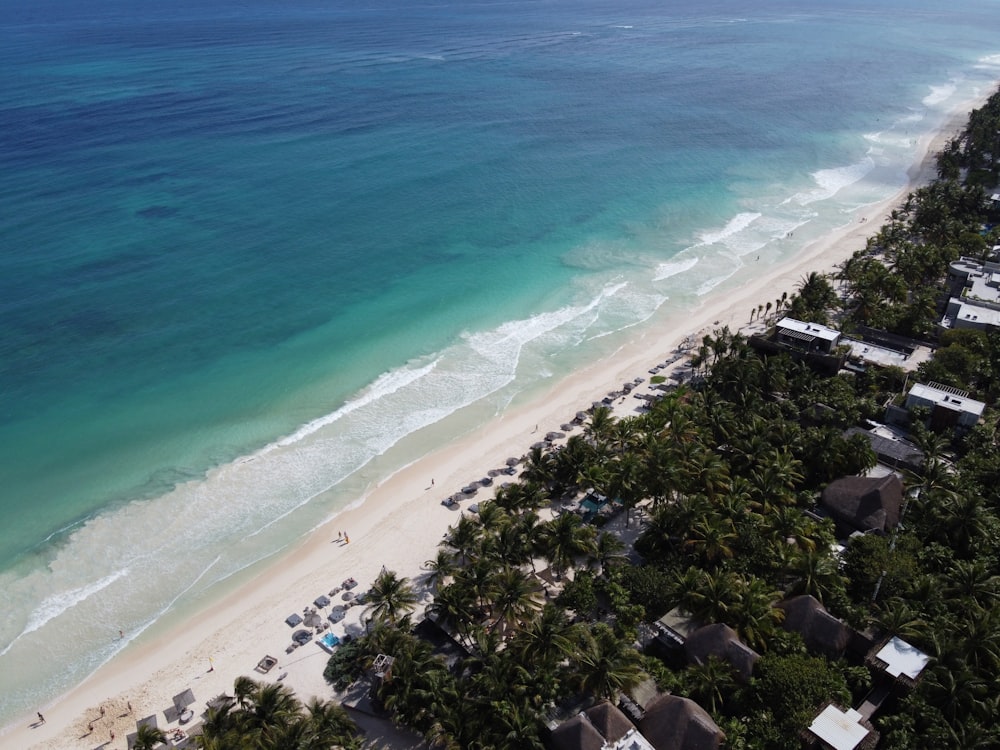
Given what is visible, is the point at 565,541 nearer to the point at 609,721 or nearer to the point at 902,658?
the point at 609,721

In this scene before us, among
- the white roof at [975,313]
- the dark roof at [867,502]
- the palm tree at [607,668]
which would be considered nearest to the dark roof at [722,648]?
the palm tree at [607,668]

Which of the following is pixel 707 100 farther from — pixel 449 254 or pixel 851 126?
pixel 449 254

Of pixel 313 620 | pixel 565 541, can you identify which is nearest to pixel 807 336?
pixel 565 541

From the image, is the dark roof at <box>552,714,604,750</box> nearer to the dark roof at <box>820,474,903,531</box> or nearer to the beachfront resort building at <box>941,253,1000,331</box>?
the dark roof at <box>820,474,903,531</box>

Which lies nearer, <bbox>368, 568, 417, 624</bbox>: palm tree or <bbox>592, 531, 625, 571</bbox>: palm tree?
<bbox>368, 568, 417, 624</bbox>: palm tree

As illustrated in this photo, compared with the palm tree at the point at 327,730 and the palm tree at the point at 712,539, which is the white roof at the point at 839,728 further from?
the palm tree at the point at 327,730

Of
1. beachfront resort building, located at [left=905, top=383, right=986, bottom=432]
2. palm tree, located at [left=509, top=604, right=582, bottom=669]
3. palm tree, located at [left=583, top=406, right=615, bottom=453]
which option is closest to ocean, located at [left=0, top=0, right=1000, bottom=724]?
palm tree, located at [left=583, top=406, right=615, bottom=453]
